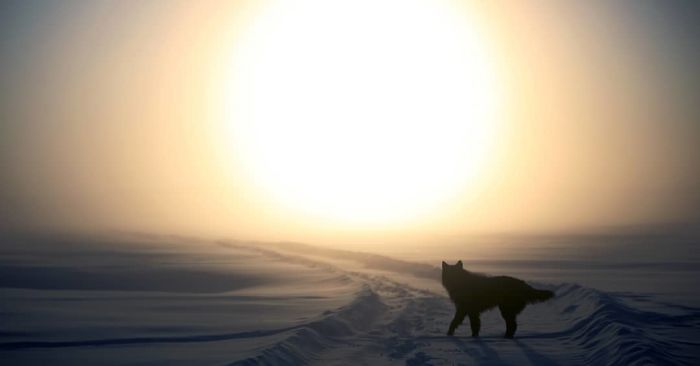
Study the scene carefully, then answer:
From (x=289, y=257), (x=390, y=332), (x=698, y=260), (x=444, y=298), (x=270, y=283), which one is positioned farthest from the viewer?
(x=289, y=257)

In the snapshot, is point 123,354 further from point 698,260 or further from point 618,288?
point 698,260

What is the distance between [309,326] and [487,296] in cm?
405

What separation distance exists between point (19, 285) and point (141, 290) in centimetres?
497

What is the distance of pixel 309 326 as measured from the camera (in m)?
13.6

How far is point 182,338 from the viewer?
1283 cm

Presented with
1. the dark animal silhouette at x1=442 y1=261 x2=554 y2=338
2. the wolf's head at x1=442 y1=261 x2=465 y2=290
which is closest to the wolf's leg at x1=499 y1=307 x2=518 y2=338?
the dark animal silhouette at x1=442 y1=261 x2=554 y2=338

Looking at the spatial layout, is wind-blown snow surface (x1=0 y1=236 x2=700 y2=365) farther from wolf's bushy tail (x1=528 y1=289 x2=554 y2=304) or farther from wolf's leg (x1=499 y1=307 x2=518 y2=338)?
wolf's bushy tail (x1=528 y1=289 x2=554 y2=304)

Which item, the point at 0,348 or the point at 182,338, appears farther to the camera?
the point at 182,338

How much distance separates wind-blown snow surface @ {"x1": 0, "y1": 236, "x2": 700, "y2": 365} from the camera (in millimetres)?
10781

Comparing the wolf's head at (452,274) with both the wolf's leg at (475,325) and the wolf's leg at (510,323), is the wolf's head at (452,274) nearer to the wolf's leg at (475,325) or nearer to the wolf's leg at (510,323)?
the wolf's leg at (475,325)

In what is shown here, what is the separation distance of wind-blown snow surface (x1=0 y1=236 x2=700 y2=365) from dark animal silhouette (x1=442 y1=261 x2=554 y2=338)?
46 cm

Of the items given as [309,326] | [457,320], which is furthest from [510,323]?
[309,326]

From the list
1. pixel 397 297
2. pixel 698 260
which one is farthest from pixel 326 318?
pixel 698 260

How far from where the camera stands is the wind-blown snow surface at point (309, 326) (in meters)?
10.8
